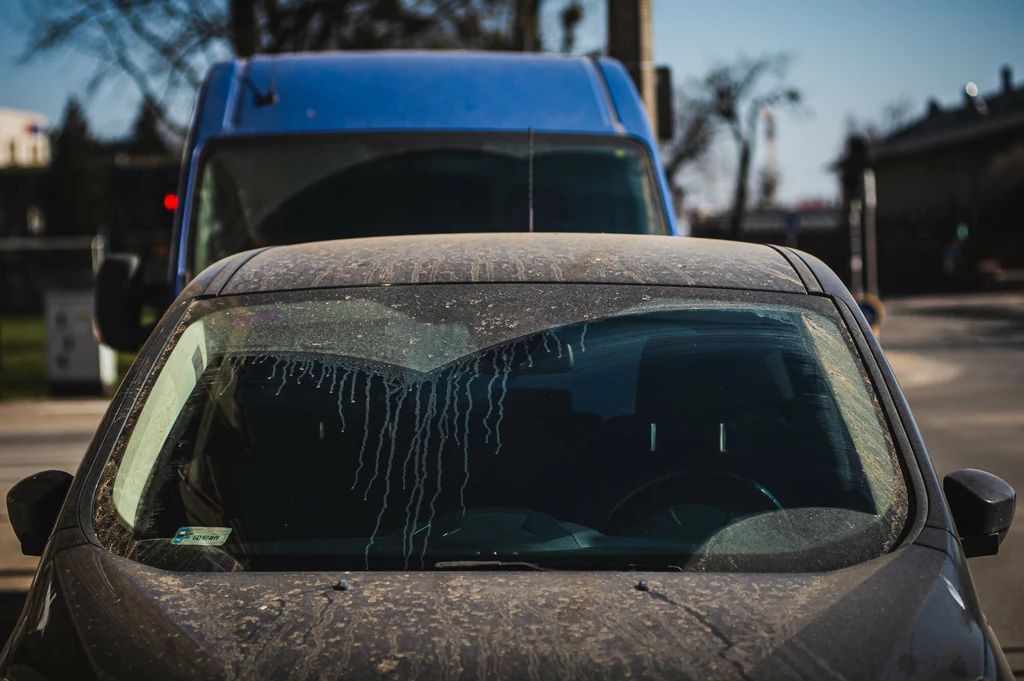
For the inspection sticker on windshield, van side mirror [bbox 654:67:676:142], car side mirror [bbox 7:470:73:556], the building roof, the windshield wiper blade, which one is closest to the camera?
the windshield wiper blade

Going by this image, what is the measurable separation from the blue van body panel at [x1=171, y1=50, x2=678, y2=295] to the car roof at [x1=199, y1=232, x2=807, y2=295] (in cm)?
249

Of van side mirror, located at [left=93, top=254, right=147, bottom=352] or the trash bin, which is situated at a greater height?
van side mirror, located at [left=93, top=254, right=147, bottom=352]

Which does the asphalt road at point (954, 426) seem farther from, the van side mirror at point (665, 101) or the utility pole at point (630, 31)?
the utility pole at point (630, 31)

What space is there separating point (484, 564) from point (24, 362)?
1989cm

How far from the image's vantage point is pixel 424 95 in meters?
6.00

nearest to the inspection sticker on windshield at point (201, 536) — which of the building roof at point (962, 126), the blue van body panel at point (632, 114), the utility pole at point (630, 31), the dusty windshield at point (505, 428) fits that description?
the dusty windshield at point (505, 428)

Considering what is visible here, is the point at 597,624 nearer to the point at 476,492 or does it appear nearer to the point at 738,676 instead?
the point at 738,676

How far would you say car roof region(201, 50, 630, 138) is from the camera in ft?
19.1

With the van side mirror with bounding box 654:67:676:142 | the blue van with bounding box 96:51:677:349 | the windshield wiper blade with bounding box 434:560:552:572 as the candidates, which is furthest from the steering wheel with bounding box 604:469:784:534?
the van side mirror with bounding box 654:67:676:142

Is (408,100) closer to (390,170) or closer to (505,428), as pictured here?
(390,170)

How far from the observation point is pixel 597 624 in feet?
6.48

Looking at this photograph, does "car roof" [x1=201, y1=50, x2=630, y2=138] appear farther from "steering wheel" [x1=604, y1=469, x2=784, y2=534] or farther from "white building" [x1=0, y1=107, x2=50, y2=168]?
"white building" [x1=0, y1=107, x2=50, y2=168]

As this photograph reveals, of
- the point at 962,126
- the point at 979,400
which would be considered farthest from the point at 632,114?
the point at 962,126

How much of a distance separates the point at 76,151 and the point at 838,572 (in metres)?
80.1
